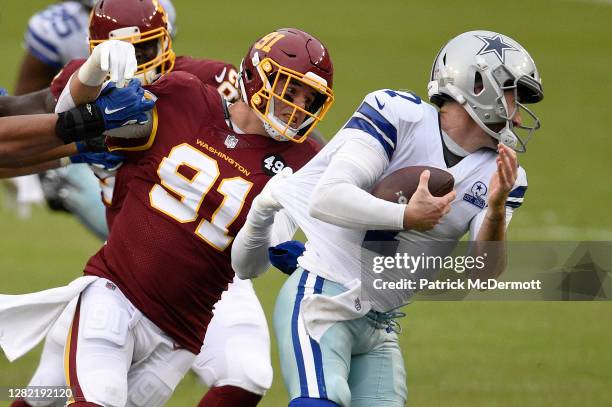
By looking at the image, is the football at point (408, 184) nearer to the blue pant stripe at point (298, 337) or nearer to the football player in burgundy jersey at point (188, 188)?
the blue pant stripe at point (298, 337)

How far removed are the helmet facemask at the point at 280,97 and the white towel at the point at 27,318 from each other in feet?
3.52

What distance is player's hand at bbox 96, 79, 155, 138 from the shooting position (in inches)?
215

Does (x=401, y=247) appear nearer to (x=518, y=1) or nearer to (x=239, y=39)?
(x=239, y=39)

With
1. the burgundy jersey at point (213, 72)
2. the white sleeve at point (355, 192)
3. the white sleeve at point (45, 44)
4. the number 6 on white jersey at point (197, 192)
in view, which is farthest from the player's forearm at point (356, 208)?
the white sleeve at point (45, 44)

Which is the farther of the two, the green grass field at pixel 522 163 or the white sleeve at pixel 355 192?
the green grass field at pixel 522 163

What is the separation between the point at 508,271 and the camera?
5.78m

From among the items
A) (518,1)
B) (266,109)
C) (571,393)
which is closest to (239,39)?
(518,1)

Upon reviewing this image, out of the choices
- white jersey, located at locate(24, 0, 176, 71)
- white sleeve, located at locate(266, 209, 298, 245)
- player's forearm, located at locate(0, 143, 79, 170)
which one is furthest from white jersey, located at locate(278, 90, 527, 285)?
white jersey, located at locate(24, 0, 176, 71)

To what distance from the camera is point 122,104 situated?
546cm

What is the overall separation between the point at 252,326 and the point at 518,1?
2215cm

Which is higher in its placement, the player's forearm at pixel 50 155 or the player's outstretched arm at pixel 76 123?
the player's outstretched arm at pixel 76 123

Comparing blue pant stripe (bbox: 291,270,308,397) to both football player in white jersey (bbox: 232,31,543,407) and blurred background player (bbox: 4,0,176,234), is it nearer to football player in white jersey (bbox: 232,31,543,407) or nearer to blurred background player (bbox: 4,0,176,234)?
football player in white jersey (bbox: 232,31,543,407)

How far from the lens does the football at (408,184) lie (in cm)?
498

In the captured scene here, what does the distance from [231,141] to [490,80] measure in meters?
1.32
